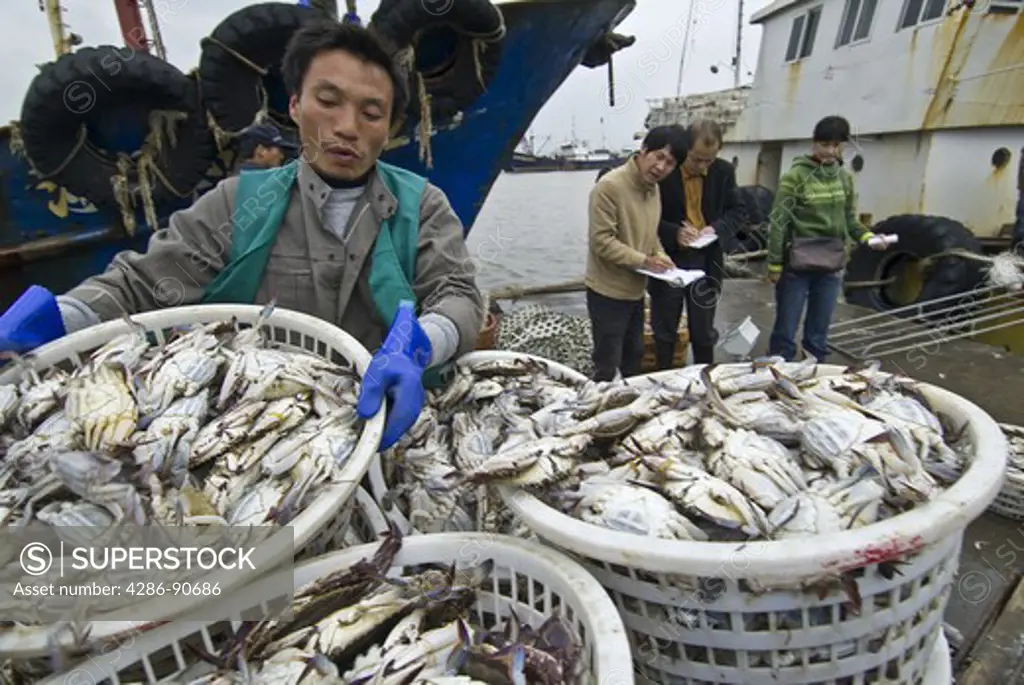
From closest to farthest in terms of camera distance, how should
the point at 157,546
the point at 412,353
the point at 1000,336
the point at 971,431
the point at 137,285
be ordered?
the point at 157,546 → the point at 971,431 → the point at 412,353 → the point at 137,285 → the point at 1000,336

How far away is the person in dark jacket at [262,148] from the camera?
405cm

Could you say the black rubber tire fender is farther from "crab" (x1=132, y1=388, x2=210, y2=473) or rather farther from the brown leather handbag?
"crab" (x1=132, y1=388, x2=210, y2=473)

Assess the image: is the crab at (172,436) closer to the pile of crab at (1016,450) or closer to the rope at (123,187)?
the pile of crab at (1016,450)

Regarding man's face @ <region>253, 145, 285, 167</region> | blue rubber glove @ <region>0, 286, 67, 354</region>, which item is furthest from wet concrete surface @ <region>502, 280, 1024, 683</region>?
man's face @ <region>253, 145, 285, 167</region>

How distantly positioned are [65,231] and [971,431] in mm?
7578

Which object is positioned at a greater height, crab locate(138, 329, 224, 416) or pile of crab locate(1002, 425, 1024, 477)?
crab locate(138, 329, 224, 416)

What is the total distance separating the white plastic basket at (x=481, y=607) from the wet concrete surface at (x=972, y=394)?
166 centimetres

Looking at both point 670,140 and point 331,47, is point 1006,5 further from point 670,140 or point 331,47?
point 331,47

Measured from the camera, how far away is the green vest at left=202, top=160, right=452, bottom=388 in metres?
2.03

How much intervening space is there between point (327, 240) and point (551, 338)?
A: 10.6 ft

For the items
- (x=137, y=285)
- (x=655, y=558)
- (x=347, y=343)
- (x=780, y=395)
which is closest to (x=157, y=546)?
(x=347, y=343)

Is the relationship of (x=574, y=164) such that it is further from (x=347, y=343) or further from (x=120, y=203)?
(x=347, y=343)

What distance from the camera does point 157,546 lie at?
1250mm

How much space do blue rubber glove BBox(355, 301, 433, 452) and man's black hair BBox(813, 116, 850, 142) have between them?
3800 mm
